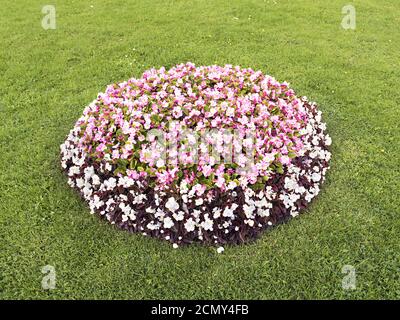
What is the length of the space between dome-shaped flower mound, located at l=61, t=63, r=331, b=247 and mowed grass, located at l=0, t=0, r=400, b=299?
210 mm

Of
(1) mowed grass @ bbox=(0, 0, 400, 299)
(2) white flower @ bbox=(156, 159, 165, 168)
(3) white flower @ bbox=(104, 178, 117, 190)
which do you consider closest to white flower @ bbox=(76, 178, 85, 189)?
(1) mowed grass @ bbox=(0, 0, 400, 299)

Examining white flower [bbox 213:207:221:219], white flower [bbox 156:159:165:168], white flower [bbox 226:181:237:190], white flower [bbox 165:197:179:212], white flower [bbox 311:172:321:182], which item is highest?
white flower [bbox 156:159:165:168]

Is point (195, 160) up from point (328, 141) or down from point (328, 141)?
up

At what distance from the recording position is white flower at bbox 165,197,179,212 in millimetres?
4609

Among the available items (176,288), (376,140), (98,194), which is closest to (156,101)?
(98,194)

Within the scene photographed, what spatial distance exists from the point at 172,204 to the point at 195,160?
514mm

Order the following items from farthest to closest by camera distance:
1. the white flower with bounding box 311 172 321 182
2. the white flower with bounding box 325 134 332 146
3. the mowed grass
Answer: the white flower with bounding box 325 134 332 146
the white flower with bounding box 311 172 321 182
the mowed grass

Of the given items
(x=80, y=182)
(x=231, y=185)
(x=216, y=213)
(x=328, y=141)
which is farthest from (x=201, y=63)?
(x=216, y=213)

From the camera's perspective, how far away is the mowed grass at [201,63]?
4.46 m

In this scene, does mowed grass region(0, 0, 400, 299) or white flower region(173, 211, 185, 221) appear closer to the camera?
mowed grass region(0, 0, 400, 299)

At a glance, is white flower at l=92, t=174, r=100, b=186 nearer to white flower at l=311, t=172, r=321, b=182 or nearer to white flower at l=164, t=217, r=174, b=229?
white flower at l=164, t=217, r=174, b=229

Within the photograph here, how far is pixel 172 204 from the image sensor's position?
462 centimetres

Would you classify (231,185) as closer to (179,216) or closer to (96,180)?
(179,216)
